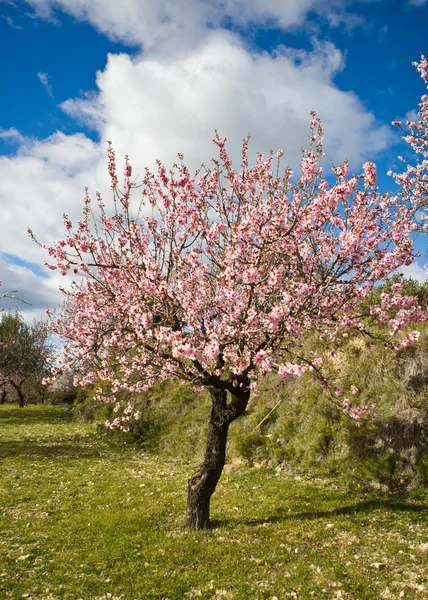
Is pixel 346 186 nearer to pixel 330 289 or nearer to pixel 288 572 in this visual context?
pixel 330 289

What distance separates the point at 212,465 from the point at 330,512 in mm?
3074

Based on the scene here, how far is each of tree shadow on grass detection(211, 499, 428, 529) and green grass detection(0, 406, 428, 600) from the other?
24 mm

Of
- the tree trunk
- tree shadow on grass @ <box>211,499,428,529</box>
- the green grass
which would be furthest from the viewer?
tree shadow on grass @ <box>211,499,428,529</box>

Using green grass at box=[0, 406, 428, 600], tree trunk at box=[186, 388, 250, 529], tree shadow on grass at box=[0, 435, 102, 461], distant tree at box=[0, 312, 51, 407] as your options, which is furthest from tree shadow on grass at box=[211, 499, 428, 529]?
distant tree at box=[0, 312, 51, 407]

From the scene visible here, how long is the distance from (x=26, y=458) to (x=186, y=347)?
14.1m

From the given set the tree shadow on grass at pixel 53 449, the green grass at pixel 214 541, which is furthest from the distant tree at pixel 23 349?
the green grass at pixel 214 541

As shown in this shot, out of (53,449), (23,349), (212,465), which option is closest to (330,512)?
(212,465)

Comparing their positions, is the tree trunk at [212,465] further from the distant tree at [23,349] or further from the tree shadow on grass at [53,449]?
the distant tree at [23,349]

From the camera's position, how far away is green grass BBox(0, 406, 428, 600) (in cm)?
665

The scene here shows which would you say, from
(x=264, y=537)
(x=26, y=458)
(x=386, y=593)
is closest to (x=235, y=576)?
(x=264, y=537)

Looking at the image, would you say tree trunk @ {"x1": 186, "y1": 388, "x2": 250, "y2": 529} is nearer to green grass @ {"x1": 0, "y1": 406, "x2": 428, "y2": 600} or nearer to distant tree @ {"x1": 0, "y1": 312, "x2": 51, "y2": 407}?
green grass @ {"x1": 0, "y1": 406, "x2": 428, "y2": 600}

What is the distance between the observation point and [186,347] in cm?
716

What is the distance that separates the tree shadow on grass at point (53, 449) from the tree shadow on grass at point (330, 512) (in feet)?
33.6

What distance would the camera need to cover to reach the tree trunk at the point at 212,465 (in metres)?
9.16
